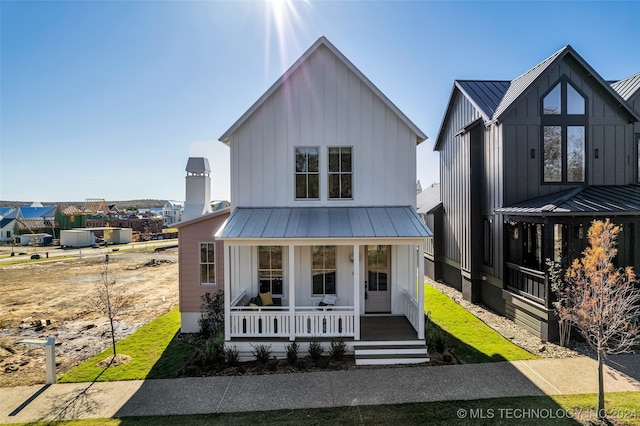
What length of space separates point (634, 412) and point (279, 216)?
9524 mm

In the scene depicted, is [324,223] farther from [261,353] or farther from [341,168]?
[261,353]

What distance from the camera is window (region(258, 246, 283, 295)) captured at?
11391 mm

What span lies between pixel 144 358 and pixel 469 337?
10.3 meters

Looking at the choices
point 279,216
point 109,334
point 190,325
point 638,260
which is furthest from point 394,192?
point 109,334

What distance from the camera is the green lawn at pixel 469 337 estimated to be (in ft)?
30.5

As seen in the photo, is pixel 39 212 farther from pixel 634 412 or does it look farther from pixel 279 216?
pixel 634 412

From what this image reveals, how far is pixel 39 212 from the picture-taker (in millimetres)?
67375

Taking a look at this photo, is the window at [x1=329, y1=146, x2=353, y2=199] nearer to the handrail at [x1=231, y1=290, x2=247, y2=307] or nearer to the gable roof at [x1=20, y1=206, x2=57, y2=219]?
the handrail at [x1=231, y1=290, x2=247, y2=307]

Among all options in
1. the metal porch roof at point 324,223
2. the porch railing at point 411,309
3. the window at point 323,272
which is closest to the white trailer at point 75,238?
the metal porch roof at point 324,223

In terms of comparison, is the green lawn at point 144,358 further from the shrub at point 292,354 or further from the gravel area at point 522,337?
the gravel area at point 522,337

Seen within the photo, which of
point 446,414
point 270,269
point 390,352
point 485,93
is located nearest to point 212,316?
point 270,269

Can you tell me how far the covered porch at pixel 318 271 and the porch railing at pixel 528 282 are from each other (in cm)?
383

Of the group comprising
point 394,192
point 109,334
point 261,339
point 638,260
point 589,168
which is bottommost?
point 109,334

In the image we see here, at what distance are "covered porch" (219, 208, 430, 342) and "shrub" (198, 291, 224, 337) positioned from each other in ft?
2.57
